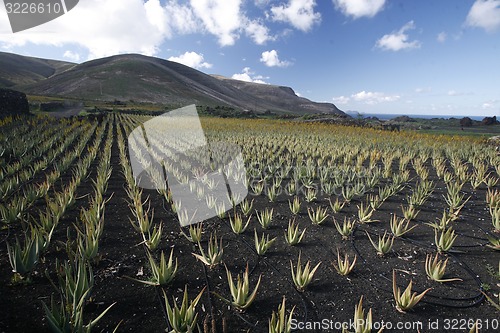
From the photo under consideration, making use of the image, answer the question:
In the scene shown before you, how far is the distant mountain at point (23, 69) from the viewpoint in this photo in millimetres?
108231

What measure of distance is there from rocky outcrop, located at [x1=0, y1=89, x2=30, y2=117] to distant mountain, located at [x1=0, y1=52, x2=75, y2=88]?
9924 cm

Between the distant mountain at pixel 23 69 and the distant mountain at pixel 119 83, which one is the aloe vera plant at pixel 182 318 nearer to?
the distant mountain at pixel 119 83

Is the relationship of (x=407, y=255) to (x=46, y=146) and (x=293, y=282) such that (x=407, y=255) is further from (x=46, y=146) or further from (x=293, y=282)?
(x=46, y=146)

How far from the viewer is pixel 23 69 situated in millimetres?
132625

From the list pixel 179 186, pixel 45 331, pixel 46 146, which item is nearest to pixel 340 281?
pixel 45 331

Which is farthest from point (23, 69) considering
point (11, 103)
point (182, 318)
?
point (182, 318)

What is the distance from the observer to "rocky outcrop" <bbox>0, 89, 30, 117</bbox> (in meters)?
18.4

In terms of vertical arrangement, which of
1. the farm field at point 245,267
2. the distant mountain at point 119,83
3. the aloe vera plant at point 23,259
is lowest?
the farm field at point 245,267

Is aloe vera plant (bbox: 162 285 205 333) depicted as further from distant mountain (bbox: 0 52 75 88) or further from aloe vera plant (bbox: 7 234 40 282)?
distant mountain (bbox: 0 52 75 88)

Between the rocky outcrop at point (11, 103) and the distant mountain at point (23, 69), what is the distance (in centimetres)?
9924

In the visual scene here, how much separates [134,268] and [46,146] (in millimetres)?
9780

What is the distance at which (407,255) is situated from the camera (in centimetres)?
406

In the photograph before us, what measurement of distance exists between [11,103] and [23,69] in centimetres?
15853

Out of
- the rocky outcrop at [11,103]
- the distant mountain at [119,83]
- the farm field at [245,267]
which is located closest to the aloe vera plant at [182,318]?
the farm field at [245,267]
